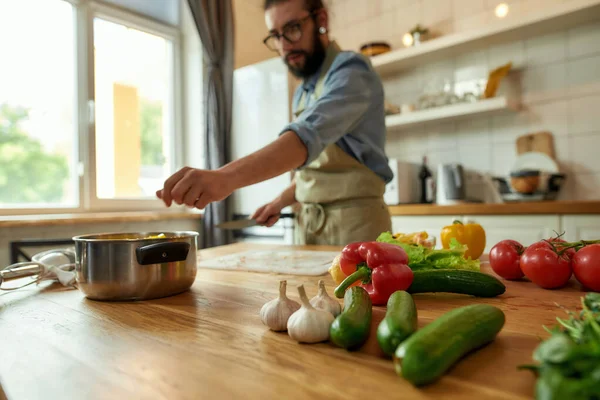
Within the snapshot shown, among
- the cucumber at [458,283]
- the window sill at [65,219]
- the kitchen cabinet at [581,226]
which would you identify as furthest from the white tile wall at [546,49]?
the window sill at [65,219]

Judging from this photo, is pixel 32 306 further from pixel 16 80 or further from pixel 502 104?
pixel 502 104

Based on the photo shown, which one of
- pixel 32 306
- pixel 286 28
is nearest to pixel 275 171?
pixel 32 306

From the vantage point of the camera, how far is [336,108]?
120 cm

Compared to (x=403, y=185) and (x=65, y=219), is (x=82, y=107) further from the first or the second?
(x=403, y=185)

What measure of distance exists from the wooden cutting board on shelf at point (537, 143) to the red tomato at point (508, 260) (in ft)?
6.44

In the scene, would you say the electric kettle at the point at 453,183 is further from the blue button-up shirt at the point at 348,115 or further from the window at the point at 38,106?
the window at the point at 38,106

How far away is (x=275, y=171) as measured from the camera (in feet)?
3.44

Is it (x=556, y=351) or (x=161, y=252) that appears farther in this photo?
(x=161, y=252)

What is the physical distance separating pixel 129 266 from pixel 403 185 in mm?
2286

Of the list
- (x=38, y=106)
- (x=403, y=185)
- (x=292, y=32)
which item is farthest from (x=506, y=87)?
(x=38, y=106)

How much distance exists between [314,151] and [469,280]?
545 millimetres

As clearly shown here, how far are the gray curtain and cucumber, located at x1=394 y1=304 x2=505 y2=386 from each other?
8.85ft

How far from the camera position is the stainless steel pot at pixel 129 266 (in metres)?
0.72

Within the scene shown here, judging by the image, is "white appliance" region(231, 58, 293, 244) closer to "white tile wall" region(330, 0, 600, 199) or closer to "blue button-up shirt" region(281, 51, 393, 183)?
"white tile wall" region(330, 0, 600, 199)
